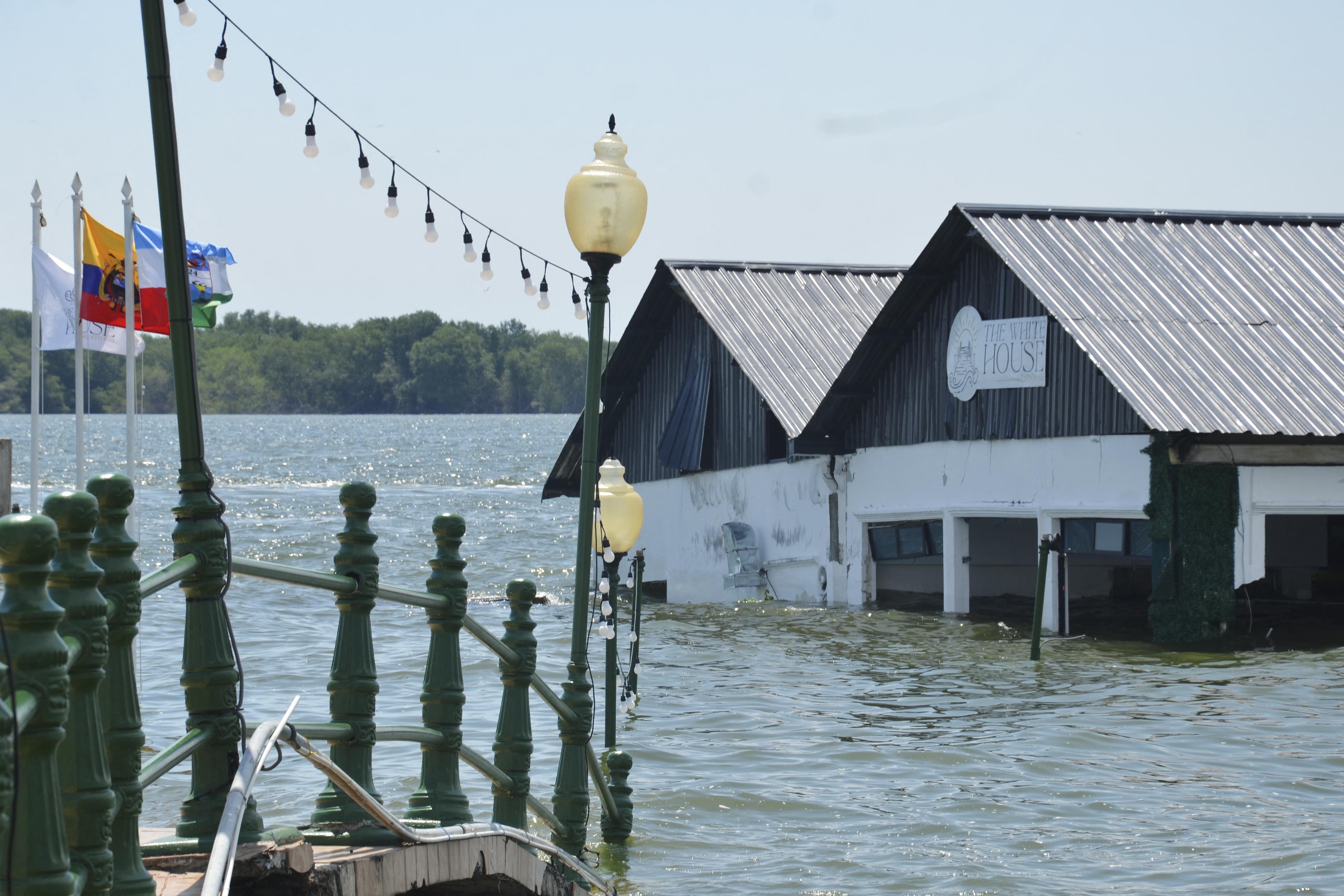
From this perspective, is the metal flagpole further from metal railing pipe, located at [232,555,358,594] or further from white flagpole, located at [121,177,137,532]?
metal railing pipe, located at [232,555,358,594]

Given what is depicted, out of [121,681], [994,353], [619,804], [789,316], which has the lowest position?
[619,804]

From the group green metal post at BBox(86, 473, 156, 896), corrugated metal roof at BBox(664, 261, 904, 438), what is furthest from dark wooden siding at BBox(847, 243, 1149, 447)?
green metal post at BBox(86, 473, 156, 896)

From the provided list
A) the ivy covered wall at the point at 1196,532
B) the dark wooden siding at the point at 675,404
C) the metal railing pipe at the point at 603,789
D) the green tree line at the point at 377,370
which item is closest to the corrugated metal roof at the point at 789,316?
the dark wooden siding at the point at 675,404

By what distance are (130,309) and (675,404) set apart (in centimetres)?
1319

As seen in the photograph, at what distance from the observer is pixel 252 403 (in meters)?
153

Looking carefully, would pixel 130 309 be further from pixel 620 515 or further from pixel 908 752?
pixel 908 752

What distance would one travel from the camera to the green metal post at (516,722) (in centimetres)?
705

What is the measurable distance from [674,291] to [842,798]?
60.5ft

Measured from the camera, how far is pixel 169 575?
4277mm

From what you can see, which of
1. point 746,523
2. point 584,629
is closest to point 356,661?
point 584,629

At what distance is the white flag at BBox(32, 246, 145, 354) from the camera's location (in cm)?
1867

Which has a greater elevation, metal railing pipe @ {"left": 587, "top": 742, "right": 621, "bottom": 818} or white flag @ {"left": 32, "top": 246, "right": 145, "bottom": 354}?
white flag @ {"left": 32, "top": 246, "right": 145, "bottom": 354}

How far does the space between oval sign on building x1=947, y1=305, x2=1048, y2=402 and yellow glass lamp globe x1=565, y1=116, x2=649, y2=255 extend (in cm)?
1378

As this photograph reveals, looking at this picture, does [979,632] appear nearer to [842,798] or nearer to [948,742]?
[948,742]
